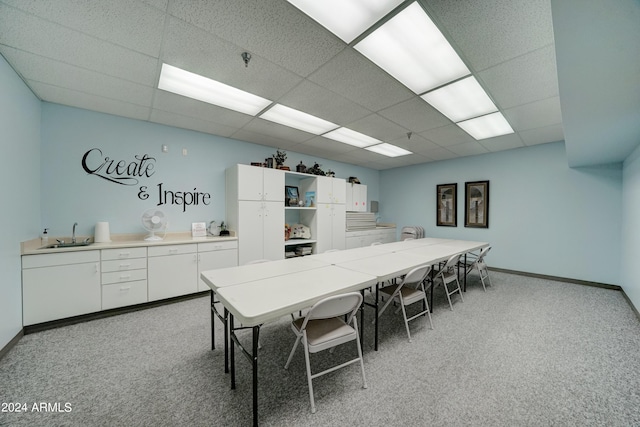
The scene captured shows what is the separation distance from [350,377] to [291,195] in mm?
3687

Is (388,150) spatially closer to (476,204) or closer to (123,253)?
(476,204)

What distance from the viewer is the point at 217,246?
362 cm

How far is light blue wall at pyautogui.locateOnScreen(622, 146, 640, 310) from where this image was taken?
9.69 ft

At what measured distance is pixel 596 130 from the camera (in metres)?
2.50

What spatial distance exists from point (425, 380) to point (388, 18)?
276 centimetres

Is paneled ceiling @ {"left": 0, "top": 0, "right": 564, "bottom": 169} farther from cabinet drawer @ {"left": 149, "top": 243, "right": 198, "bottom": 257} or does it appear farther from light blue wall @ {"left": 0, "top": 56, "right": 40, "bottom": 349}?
cabinet drawer @ {"left": 149, "top": 243, "right": 198, "bottom": 257}

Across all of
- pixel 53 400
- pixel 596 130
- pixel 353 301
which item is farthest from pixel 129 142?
pixel 596 130

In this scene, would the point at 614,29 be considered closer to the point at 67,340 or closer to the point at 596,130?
the point at 596,130

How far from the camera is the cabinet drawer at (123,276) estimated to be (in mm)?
2773

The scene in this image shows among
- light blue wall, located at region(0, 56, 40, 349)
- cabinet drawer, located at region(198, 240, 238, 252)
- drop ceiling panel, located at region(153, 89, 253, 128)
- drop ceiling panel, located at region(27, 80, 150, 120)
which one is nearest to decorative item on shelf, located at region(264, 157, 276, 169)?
drop ceiling panel, located at region(153, 89, 253, 128)

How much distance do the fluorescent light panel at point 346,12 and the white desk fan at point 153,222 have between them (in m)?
3.24

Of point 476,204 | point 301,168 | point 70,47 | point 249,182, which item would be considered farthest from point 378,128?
point 70,47

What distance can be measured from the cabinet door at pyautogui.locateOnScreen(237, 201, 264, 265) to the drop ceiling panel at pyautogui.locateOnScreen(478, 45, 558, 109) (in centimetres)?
355

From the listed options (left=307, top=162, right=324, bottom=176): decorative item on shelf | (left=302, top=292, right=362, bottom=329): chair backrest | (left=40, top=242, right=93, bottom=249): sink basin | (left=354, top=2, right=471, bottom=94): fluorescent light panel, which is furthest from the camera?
(left=307, top=162, right=324, bottom=176): decorative item on shelf
